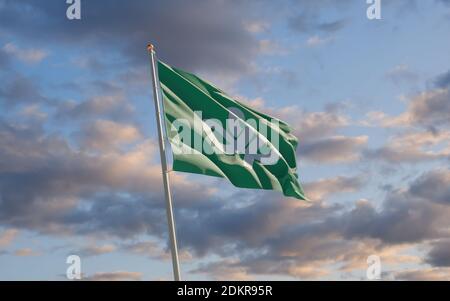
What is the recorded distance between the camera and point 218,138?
30.5 m

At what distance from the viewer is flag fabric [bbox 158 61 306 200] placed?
96.0ft

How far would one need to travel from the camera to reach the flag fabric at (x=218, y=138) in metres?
29.3
